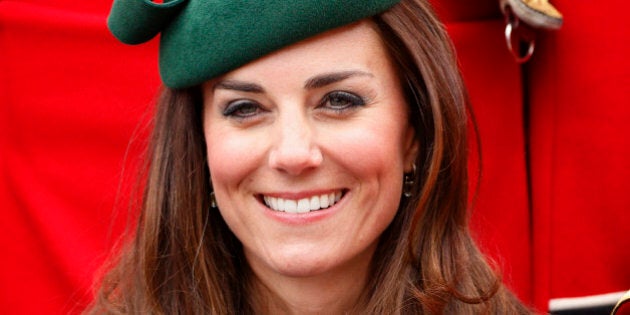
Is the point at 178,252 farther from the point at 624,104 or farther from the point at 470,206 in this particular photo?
the point at 624,104

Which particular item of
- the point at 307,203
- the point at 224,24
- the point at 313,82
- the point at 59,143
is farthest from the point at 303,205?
the point at 59,143

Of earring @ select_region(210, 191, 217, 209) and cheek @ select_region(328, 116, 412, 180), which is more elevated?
cheek @ select_region(328, 116, 412, 180)

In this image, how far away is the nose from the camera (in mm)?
1847

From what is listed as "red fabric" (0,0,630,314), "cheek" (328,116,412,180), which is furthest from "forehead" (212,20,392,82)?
"red fabric" (0,0,630,314)

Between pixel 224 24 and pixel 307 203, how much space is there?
0.39m

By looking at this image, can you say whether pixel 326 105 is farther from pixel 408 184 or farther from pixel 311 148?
pixel 408 184

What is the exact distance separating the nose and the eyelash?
0.06m

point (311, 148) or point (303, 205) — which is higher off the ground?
point (311, 148)

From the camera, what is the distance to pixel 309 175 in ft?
6.28

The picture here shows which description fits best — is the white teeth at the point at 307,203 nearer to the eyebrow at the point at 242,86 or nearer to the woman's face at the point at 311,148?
the woman's face at the point at 311,148

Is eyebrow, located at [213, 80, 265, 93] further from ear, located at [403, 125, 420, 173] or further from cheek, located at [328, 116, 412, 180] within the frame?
ear, located at [403, 125, 420, 173]

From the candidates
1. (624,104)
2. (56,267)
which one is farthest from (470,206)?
(56,267)

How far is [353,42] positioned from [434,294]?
0.57 meters

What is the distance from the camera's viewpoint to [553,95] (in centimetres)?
237
